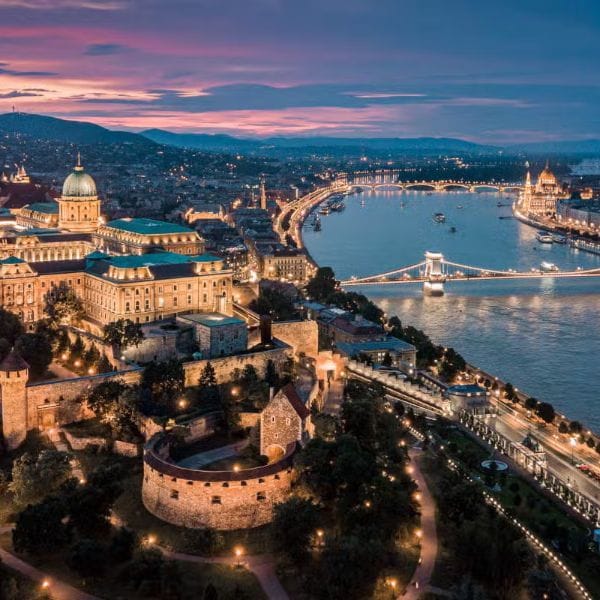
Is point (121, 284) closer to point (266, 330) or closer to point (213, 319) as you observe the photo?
point (213, 319)

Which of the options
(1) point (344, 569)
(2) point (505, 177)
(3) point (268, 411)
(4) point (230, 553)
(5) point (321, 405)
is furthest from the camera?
(2) point (505, 177)

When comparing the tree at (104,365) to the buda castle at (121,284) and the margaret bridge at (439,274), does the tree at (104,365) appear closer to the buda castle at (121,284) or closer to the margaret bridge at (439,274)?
the buda castle at (121,284)

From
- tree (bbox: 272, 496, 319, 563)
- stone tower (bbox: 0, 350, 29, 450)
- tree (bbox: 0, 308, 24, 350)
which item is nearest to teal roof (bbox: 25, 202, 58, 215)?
tree (bbox: 0, 308, 24, 350)

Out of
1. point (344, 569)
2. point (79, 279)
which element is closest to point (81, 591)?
point (344, 569)

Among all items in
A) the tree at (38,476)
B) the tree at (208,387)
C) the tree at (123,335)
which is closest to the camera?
the tree at (38,476)

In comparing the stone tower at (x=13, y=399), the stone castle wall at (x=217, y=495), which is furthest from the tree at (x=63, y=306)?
the stone castle wall at (x=217, y=495)

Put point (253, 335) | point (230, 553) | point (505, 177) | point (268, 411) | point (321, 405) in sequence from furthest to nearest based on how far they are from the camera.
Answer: point (505, 177) < point (253, 335) < point (321, 405) < point (268, 411) < point (230, 553)

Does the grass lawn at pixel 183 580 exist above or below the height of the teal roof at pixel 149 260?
below

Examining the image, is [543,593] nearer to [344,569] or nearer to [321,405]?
[344,569]
